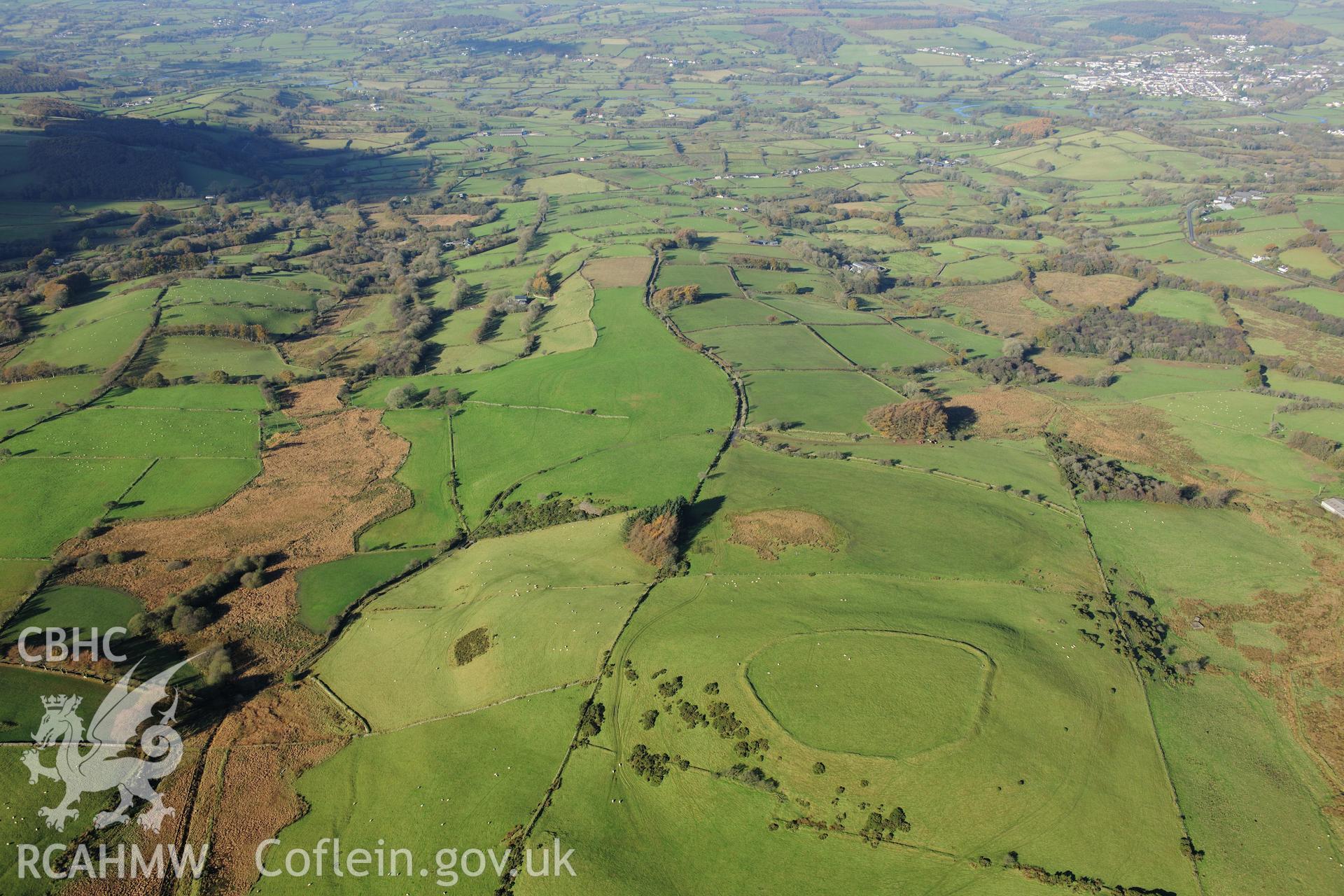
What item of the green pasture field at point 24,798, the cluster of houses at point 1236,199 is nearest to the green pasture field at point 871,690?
the green pasture field at point 24,798

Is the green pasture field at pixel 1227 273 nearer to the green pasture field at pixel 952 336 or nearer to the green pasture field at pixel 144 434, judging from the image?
the green pasture field at pixel 952 336

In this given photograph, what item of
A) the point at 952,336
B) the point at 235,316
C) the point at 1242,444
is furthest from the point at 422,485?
the point at 1242,444

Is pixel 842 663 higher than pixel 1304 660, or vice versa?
pixel 842 663

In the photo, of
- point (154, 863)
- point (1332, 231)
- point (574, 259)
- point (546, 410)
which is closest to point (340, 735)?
point (154, 863)

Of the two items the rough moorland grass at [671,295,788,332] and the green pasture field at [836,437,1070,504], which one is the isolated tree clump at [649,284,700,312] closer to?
the rough moorland grass at [671,295,788,332]

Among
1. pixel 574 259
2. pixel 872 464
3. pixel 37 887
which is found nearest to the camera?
pixel 37 887

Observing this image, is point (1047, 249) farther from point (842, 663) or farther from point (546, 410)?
point (842, 663)

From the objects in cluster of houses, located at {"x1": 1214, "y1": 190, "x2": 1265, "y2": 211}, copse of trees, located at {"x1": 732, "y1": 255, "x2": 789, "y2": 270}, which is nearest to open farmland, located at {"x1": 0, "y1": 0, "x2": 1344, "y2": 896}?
copse of trees, located at {"x1": 732, "y1": 255, "x2": 789, "y2": 270}

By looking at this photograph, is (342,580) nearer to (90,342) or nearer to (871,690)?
(871,690)
